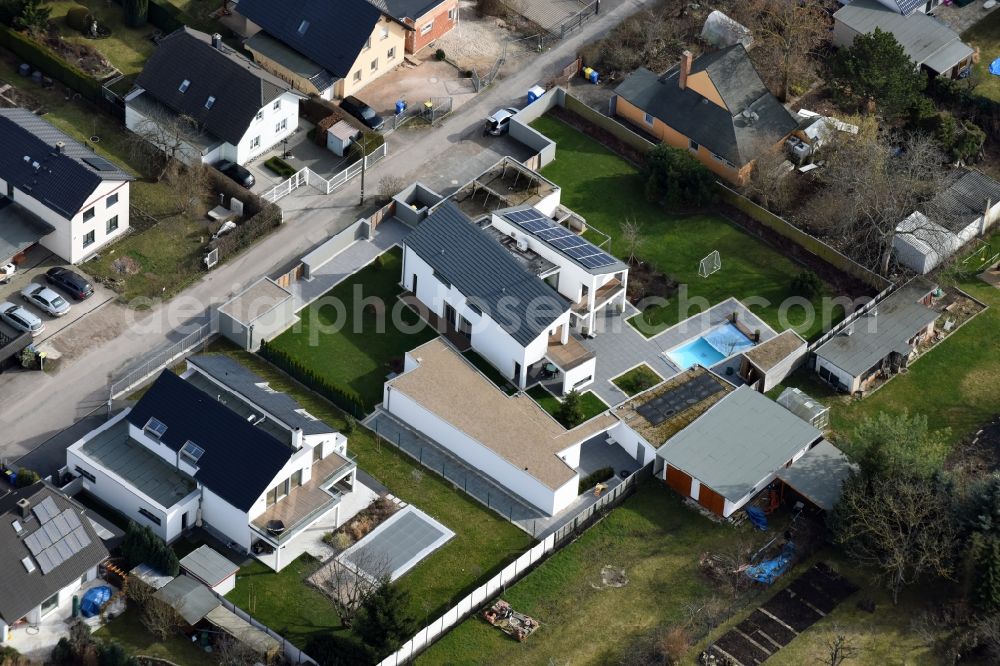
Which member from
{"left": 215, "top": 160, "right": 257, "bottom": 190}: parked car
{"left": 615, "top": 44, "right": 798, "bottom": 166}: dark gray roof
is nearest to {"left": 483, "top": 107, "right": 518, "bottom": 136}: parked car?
{"left": 615, "top": 44, "right": 798, "bottom": 166}: dark gray roof

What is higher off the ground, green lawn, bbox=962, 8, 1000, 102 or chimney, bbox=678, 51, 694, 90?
chimney, bbox=678, 51, 694, 90

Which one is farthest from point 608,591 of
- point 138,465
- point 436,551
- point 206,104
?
point 206,104

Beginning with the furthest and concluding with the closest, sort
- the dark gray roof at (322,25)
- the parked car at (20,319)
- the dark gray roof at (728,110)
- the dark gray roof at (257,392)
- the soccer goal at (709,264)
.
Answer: the dark gray roof at (322,25)
the dark gray roof at (728,110)
the soccer goal at (709,264)
the parked car at (20,319)
the dark gray roof at (257,392)

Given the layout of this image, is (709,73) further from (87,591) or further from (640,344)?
(87,591)

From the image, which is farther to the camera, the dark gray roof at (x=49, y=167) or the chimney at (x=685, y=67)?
the chimney at (x=685, y=67)

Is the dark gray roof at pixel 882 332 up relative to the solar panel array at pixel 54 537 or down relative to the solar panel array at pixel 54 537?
up

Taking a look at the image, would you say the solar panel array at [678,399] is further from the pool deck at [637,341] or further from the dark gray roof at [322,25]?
the dark gray roof at [322,25]

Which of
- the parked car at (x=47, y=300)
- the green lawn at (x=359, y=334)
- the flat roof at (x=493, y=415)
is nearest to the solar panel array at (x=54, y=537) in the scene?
the parked car at (x=47, y=300)

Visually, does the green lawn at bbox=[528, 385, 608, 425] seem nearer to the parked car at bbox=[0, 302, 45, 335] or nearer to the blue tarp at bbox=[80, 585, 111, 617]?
the blue tarp at bbox=[80, 585, 111, 617]
